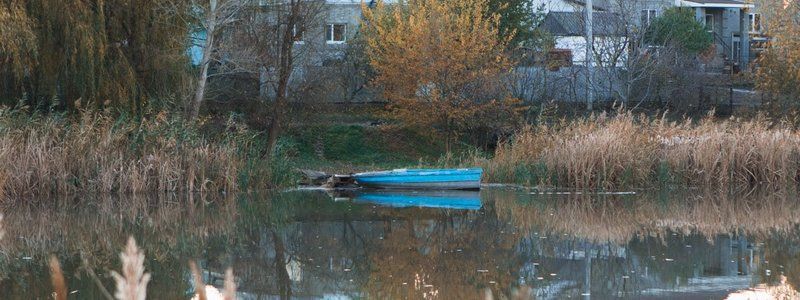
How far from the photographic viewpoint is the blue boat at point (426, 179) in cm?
2358

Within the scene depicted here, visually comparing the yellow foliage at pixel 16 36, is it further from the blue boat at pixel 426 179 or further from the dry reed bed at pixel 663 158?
the dry reed bed at pixel 663 158

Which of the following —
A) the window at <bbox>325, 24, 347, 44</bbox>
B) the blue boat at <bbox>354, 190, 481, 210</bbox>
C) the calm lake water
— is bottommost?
the blue boat at <bbox>354, 190, 481, 210</bbox>

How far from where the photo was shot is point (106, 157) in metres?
21.1

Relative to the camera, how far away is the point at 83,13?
22.7m

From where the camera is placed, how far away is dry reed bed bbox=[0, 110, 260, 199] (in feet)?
66.3

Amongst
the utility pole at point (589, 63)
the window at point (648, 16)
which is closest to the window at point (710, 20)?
the window at point (648, 16)

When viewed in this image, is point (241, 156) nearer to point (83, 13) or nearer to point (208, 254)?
point (83, 13)

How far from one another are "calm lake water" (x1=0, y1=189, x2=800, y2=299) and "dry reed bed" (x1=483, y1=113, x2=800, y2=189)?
3.83ft

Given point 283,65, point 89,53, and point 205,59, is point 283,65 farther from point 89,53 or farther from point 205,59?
point 89,53

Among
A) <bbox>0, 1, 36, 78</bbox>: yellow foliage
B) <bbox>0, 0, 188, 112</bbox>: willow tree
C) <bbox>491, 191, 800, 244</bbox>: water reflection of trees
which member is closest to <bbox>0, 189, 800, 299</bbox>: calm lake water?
<bbox>491, 191, 800, 244</bbox>: water reflection of trees

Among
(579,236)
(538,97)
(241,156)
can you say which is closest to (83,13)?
(241,156)

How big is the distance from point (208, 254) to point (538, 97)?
23051mm

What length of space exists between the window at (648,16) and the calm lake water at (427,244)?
18.9 meters

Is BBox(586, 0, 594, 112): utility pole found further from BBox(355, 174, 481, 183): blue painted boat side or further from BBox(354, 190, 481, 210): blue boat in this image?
BBox(354, 190, 481, 210): blue boat
